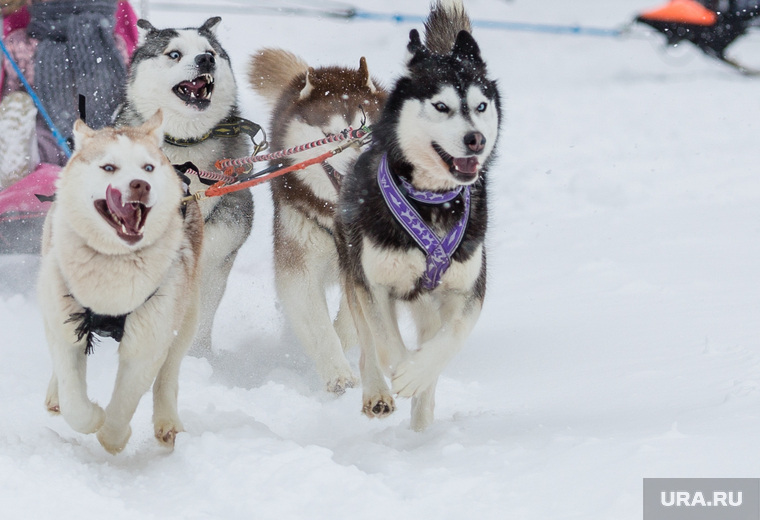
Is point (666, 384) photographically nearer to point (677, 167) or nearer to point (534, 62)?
point (677, 167)

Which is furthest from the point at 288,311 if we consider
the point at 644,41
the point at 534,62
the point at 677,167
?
the point at 644,41

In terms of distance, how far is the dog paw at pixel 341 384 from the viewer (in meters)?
3.83

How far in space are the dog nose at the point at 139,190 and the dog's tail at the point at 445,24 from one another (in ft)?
4.37

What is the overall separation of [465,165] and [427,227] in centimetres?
24

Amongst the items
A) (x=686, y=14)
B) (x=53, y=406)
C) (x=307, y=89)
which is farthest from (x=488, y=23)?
(x=53, y=406)

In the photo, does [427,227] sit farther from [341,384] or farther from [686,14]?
[686,14]

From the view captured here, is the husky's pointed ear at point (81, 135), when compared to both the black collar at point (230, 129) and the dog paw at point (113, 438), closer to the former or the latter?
the dog paw at point (113, 438)

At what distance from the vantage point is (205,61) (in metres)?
3.74

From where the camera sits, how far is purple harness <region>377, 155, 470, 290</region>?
110 inches

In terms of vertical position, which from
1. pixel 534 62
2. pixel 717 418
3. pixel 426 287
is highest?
pixel 426 287

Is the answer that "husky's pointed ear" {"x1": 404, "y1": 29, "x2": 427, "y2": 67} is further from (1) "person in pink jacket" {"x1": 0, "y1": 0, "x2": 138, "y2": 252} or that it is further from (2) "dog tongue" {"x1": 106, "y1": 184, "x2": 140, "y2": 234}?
(1) "person in pink jacket" {"x1": 0, "y1": 0, "x2": 138, "y2": 252}

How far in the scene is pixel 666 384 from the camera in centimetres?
302

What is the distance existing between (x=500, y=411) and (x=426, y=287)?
24.1 inches

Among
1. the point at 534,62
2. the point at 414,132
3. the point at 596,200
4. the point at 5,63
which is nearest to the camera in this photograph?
the point at 414,132
